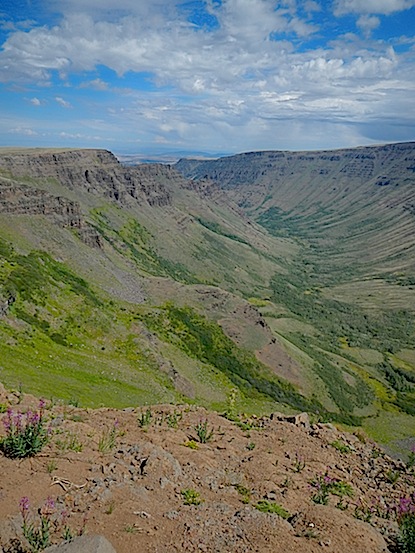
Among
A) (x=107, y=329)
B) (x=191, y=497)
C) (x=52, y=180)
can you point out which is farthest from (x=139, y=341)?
(x=52, y=180)

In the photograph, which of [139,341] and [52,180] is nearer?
[139,341]

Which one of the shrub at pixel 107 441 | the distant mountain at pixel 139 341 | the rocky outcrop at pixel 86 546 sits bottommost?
the distant mountain at pixel 139 341

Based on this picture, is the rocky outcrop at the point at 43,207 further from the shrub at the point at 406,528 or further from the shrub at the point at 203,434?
the shrub at the point at 406,528

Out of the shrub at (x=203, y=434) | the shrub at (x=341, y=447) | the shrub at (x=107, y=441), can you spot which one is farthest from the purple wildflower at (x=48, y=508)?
the shrub at (x=341, y=447)

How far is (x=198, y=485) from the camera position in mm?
14969

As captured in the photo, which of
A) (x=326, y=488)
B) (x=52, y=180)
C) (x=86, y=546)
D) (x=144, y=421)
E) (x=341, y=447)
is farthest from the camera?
(x=52, y=180)

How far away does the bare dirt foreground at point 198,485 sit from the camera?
1177cm

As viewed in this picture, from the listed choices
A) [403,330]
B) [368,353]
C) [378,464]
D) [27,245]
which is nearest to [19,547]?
[378,464]

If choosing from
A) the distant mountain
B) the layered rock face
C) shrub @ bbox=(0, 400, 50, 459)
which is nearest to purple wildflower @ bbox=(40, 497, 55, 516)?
shrub @ bbox=(0, 400, 50, 459)

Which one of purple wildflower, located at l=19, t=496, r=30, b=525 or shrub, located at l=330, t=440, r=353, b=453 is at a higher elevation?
purple wildflower, located at l=19, t=496, r=30, b=525

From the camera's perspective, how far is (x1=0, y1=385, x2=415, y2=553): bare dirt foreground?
38.6ft

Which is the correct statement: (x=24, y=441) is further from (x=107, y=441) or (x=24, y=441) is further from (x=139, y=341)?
(x=139, y=341)

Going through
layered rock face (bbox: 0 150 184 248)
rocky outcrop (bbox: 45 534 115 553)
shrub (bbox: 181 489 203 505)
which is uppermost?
layered rock face (bbox: 0 150 184 248)

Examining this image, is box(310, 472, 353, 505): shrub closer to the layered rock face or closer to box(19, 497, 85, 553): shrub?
box(19, 497, 85, 553): shrub
